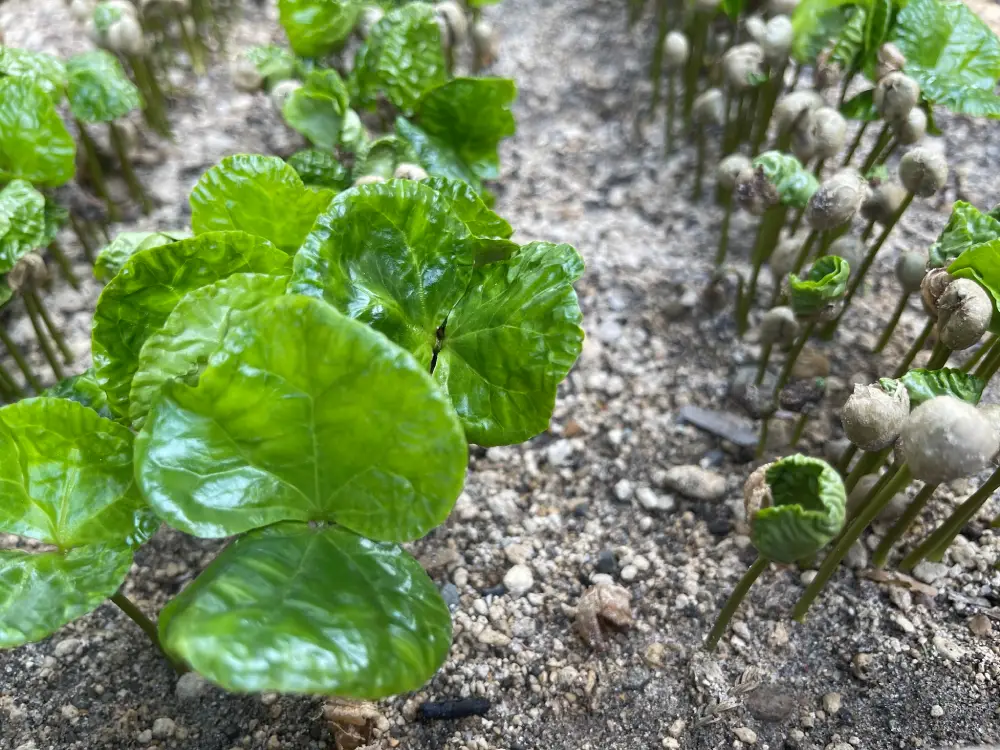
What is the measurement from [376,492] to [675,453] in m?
0.70

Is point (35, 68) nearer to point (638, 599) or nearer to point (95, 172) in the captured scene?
point (95, 172)

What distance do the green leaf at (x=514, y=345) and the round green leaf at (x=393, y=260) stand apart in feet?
0.13

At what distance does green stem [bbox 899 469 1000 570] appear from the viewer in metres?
1.00

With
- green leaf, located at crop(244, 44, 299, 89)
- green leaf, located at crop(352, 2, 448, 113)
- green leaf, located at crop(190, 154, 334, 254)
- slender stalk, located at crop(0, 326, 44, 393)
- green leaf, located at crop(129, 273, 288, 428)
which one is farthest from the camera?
green leaf, located at crop(244, 44, 299, 89)

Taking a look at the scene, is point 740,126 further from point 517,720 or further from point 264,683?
point 264,683

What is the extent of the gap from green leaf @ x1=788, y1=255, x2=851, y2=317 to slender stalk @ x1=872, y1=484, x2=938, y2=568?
0.28 meters

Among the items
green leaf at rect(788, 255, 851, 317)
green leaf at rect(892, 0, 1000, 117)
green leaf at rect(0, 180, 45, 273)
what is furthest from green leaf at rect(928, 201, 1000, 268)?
green leaf at rect(0, 180, 45, 273)

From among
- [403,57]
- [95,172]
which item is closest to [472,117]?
[403,57]

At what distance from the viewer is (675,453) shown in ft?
4.56

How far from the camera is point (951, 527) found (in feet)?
3.52

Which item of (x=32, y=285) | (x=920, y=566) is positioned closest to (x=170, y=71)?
(x=32, y=285)

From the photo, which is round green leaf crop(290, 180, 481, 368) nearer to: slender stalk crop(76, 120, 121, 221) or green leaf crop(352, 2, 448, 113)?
green leaf crop(352, 2, 448, 113)

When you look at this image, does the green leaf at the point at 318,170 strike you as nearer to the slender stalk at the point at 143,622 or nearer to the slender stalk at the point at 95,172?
the slender stalk at the point at 95,172

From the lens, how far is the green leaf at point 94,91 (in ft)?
5.13
